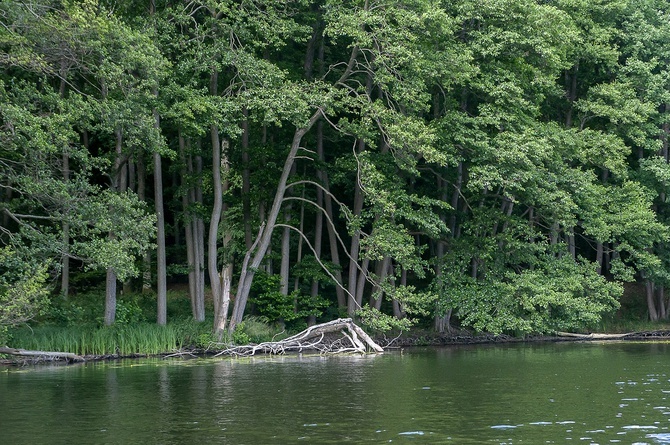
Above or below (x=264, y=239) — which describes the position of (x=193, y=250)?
below

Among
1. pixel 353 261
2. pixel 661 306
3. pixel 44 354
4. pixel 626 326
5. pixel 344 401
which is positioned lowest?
pixel 344 401

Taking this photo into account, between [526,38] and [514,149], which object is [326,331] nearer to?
[514,149]

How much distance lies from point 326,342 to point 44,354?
947cm

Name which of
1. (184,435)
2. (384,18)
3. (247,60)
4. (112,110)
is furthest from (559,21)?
(184,435)

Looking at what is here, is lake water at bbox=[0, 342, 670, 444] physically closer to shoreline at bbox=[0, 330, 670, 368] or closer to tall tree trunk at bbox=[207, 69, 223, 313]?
shoreline at bbox=[0, 330, 670, 368]

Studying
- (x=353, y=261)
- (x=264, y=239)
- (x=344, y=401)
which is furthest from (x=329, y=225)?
(x=344, y=401)

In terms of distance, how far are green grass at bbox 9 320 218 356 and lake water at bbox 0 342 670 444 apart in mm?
1658

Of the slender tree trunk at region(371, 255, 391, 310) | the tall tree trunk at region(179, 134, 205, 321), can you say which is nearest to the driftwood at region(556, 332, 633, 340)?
the slender tree trunk at region(371, 255, 391, 310)

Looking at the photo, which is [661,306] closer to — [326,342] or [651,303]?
[651,303]

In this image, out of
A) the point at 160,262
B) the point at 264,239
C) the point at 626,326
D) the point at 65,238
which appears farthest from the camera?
the point at 626,326

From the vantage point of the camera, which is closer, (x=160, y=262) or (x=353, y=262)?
(x=160, y=262)

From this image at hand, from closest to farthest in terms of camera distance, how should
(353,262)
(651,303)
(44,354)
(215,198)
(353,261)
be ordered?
1. (44,354)
2. (215,198)
3. (353,261)
4. (353,262)
5. (651,303)

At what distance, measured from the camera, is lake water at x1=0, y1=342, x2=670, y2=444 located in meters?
14.6

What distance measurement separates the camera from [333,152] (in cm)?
3934
